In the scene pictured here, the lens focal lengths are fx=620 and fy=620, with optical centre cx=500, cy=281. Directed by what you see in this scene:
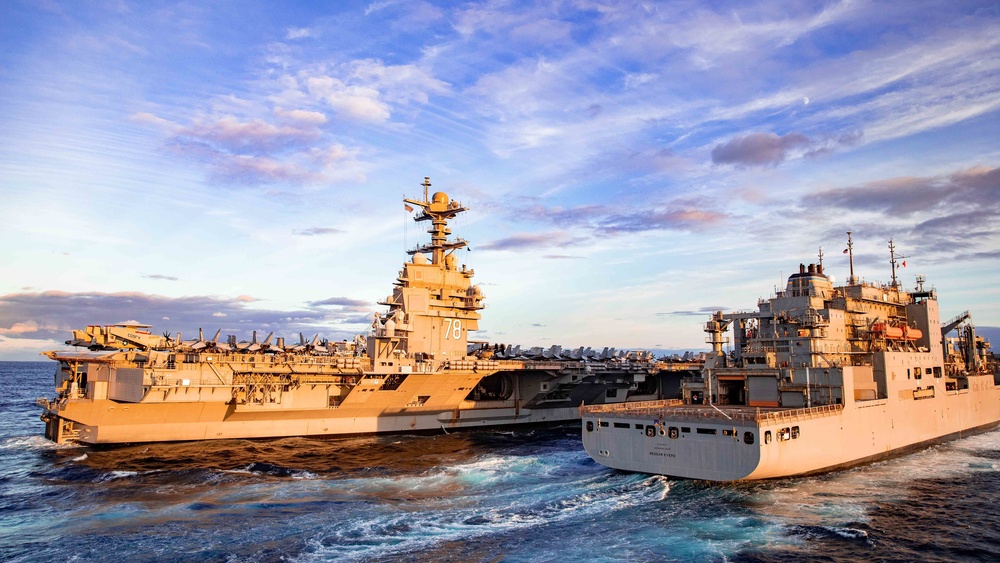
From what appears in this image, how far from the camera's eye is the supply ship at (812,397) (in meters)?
18.5

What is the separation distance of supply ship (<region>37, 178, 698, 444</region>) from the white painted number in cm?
6

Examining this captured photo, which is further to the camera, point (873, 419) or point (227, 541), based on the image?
point (873, 419)

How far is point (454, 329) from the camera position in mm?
34875

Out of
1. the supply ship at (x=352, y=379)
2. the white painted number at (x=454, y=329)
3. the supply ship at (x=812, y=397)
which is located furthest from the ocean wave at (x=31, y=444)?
the supply ship at (x=812, y=397)

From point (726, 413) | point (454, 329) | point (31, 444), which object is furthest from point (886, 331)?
point (31, 444)

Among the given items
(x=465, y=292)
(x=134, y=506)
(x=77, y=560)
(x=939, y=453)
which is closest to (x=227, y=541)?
(x=77, y=560)

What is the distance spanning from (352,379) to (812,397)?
19.1 metres

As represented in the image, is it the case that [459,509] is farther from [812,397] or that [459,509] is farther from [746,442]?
[812,397]

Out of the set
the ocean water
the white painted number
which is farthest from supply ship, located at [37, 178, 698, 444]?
the ocean water

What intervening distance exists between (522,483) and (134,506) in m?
10.9

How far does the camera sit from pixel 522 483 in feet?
63.2

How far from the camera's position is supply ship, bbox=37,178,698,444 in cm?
2530

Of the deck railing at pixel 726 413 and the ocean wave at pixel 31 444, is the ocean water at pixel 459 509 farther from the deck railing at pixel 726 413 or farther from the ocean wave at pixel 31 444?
the deck railing at pixel 726 413

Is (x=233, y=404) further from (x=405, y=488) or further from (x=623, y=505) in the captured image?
(x=623, y=505)
